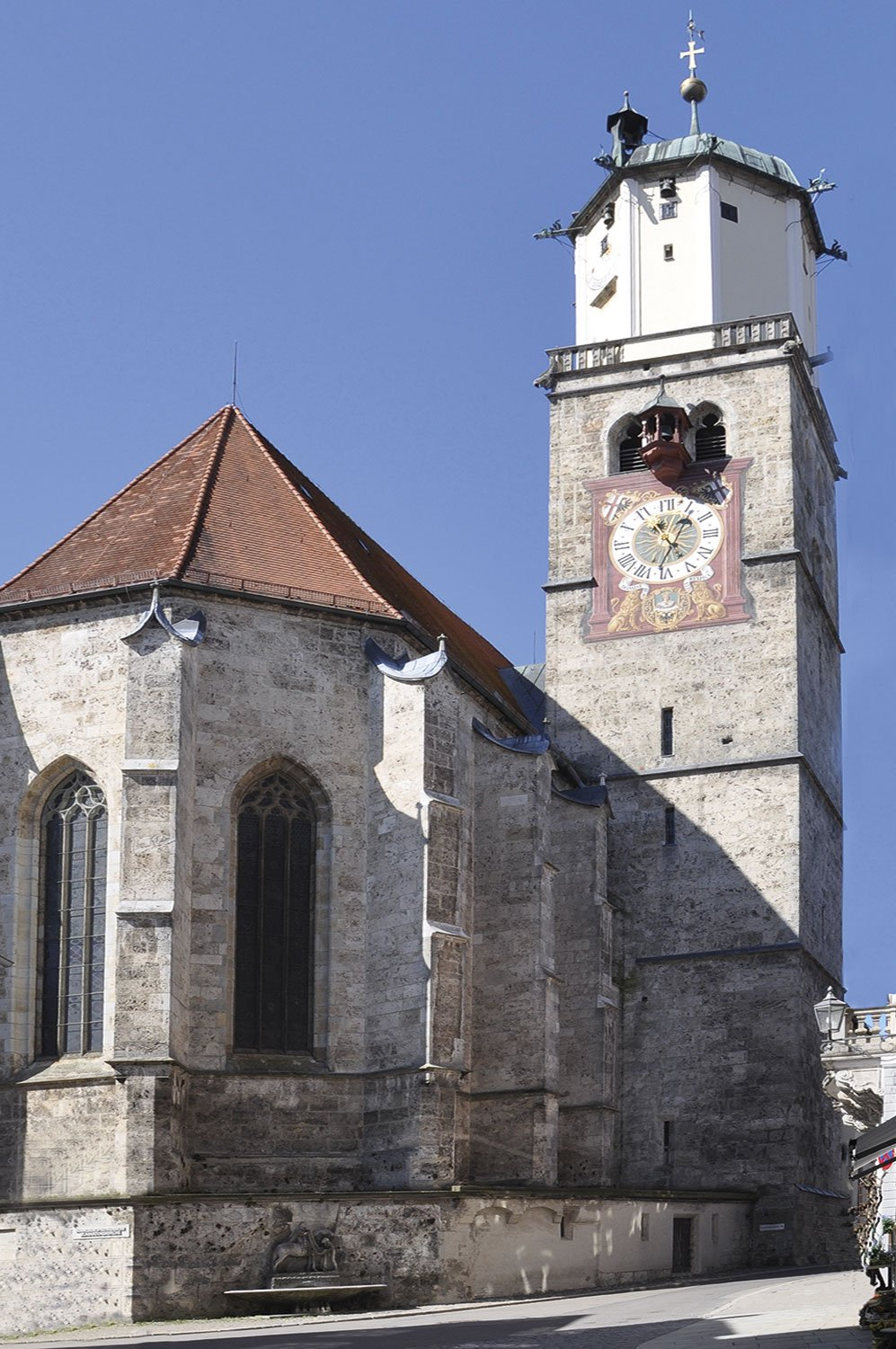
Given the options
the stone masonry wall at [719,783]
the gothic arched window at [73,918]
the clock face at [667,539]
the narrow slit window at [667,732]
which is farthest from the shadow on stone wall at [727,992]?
the gothic arched window at [73,918]

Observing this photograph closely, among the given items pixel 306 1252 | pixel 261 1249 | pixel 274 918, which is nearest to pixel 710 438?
pixel 274 918

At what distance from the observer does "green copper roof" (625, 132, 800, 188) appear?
1521 inches

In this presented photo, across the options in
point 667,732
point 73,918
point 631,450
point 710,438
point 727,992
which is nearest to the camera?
point 73,918

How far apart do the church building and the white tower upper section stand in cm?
8

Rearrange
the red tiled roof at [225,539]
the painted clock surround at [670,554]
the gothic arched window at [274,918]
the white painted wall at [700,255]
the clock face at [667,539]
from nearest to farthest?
the gothic arched window at [274,918] < the red tiled roof at [225,539] < the painted clock surround at [670,554] < the clock face at [667,539] < the white painted wall at [700,255]

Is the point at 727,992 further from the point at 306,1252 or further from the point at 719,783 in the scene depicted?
the point at 306,1252

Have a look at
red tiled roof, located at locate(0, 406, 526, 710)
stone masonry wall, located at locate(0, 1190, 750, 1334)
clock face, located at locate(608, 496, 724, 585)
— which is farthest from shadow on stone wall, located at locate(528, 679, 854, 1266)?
stone masonry wall, located at locate(0, 1190, 750, 1334)

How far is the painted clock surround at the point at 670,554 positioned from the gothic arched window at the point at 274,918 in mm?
10891

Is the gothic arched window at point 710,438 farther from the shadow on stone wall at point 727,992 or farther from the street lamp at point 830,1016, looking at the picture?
the street lamp at point 830,1016

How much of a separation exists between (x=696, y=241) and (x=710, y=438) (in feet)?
12.5

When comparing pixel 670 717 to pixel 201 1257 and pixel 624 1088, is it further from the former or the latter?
pixel 201 1257

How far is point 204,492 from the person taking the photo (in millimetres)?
29359

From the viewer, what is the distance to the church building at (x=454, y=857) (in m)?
24.8

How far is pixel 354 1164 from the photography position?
2616cm
